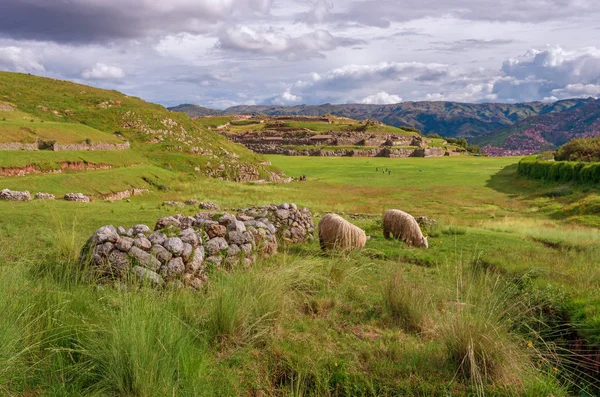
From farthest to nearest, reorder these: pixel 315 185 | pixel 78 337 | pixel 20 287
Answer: pixel 315 185 → pixel 20 287 → pixel 78 337

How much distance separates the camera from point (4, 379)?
4.65 m

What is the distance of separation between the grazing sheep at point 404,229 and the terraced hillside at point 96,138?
2111 cm

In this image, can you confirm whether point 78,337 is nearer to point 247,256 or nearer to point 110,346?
point 110,346

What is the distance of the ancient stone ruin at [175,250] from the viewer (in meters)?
8.40

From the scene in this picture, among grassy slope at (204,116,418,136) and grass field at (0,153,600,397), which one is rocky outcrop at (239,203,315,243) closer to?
grass field at (0,153,600,397)

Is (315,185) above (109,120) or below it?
below

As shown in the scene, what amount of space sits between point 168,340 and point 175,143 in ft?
160

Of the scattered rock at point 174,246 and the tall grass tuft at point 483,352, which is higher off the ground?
the scattered rock at point 174,246

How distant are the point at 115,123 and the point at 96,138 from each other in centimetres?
1082

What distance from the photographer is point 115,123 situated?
167 feet

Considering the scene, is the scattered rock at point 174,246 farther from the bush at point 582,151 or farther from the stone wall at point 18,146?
the bush at point 582,151

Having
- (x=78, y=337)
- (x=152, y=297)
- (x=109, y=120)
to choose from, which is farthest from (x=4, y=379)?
(x=109, y=120)

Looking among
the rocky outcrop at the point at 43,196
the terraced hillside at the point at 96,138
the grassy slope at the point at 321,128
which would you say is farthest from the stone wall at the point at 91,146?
the grassy slope at the point at 321,128

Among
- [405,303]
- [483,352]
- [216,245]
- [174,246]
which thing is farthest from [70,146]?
[483,352]
